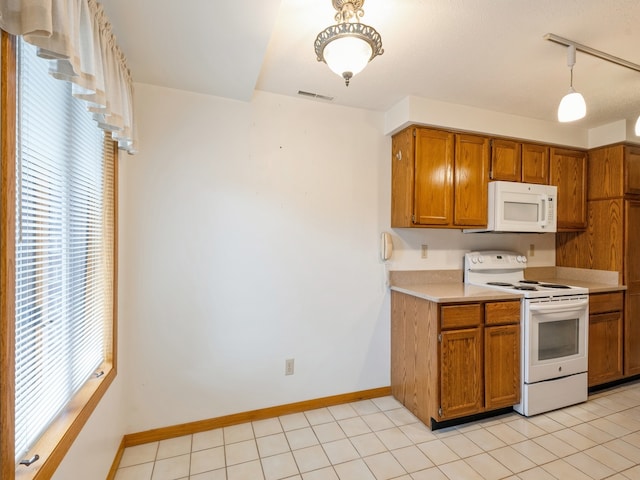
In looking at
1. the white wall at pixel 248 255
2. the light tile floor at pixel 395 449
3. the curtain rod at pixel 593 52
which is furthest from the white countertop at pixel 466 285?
the curtain rod at pixel 593 52

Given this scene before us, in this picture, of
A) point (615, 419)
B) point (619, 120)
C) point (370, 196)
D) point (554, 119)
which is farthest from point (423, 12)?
point (615, 419)

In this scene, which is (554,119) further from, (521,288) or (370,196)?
(370,196)

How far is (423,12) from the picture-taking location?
1.53 meters

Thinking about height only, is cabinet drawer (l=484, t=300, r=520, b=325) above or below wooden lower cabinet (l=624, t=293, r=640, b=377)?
above

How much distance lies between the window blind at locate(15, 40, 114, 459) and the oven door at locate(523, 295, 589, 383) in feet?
9.38

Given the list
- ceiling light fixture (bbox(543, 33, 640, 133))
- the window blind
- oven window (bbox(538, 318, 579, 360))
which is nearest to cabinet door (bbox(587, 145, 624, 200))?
ceiling light fixture (bbox(543, 33, 640, 133))

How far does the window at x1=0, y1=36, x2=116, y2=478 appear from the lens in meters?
0.97

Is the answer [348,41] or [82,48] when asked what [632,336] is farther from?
[82,48]

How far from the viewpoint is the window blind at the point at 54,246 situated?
100 cm

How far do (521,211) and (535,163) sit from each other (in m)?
0.52

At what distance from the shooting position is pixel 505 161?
283 cm

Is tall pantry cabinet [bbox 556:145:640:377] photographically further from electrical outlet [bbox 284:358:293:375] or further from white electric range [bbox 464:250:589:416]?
electrical outlet [bbox 284:358:293:375]

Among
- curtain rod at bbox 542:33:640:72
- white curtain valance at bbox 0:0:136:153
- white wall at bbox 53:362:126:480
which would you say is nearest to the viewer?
white curtain valance at bbox 0:0:136:153

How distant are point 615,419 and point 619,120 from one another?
8.49ft
